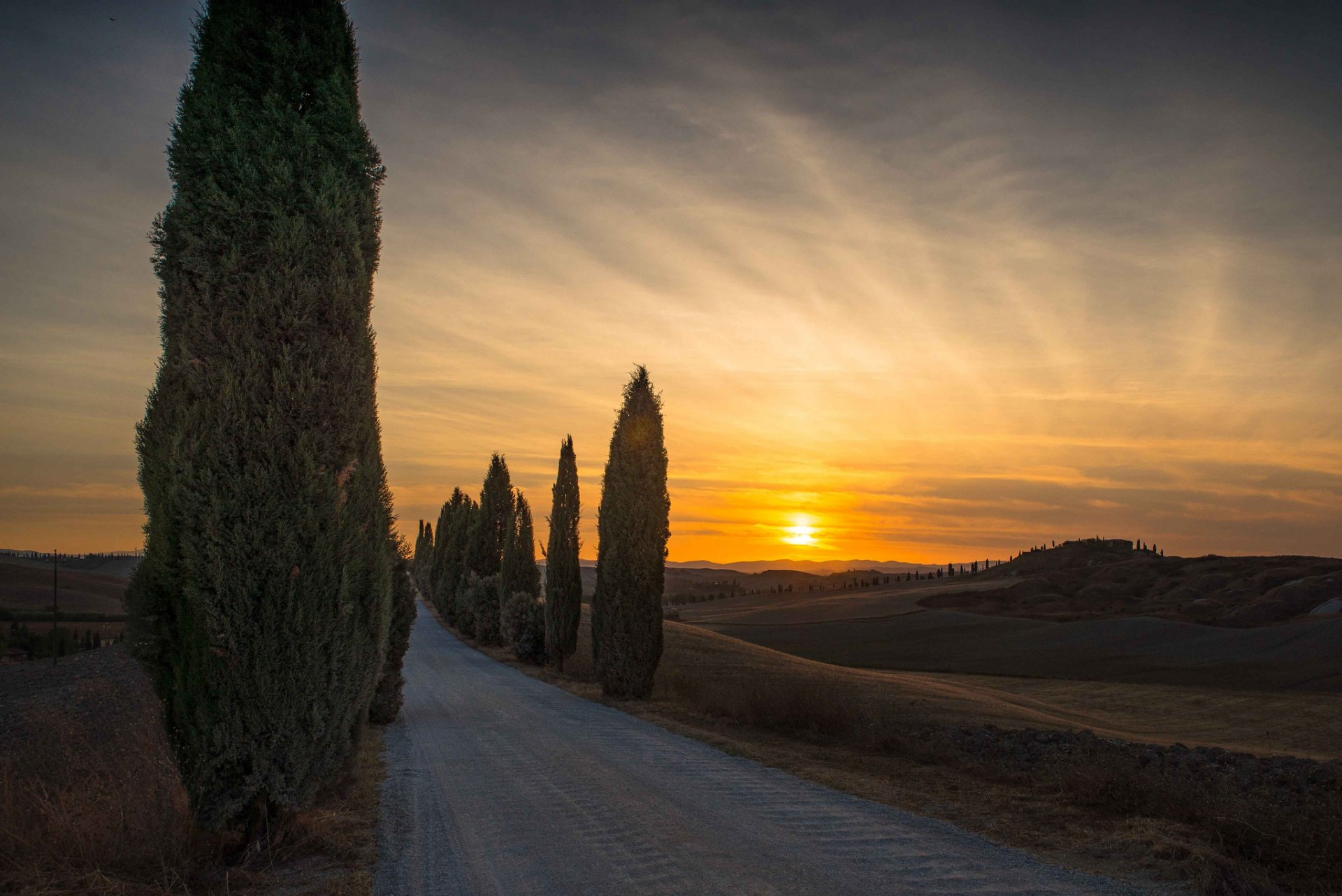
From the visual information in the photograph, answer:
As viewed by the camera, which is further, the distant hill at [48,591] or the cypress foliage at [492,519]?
the distant hill at [48,591]

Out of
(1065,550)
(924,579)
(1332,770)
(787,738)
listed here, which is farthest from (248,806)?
(1065,550)

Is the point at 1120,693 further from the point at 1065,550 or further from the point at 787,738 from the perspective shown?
the point at 1065,550

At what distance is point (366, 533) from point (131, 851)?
2654mm

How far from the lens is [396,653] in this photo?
13602mm

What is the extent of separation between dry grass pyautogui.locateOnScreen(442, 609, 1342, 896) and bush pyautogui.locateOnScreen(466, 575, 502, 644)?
15.4 meters

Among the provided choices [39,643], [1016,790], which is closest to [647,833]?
[1016,790]

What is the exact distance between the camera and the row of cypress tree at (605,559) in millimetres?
17812

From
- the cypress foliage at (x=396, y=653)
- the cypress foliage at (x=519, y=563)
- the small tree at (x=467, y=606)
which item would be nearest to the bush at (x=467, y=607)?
the small tree at (x=467, y=606)

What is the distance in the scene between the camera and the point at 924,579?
10750 cm

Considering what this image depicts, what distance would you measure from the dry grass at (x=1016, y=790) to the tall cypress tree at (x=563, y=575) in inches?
187

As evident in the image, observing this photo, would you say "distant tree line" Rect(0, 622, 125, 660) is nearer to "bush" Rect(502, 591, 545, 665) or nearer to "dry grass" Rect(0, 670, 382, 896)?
"bush" Rect(502, 591, 545, 665)

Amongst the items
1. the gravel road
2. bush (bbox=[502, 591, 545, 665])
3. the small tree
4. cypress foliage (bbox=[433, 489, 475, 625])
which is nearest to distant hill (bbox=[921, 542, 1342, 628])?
cypress foliage (bbox=[433, 489, 475, 625])

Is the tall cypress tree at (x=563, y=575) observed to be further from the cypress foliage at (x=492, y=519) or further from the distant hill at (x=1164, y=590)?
the distant hill at (x=1164, y=590)

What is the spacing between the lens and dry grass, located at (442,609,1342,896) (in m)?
5.89
